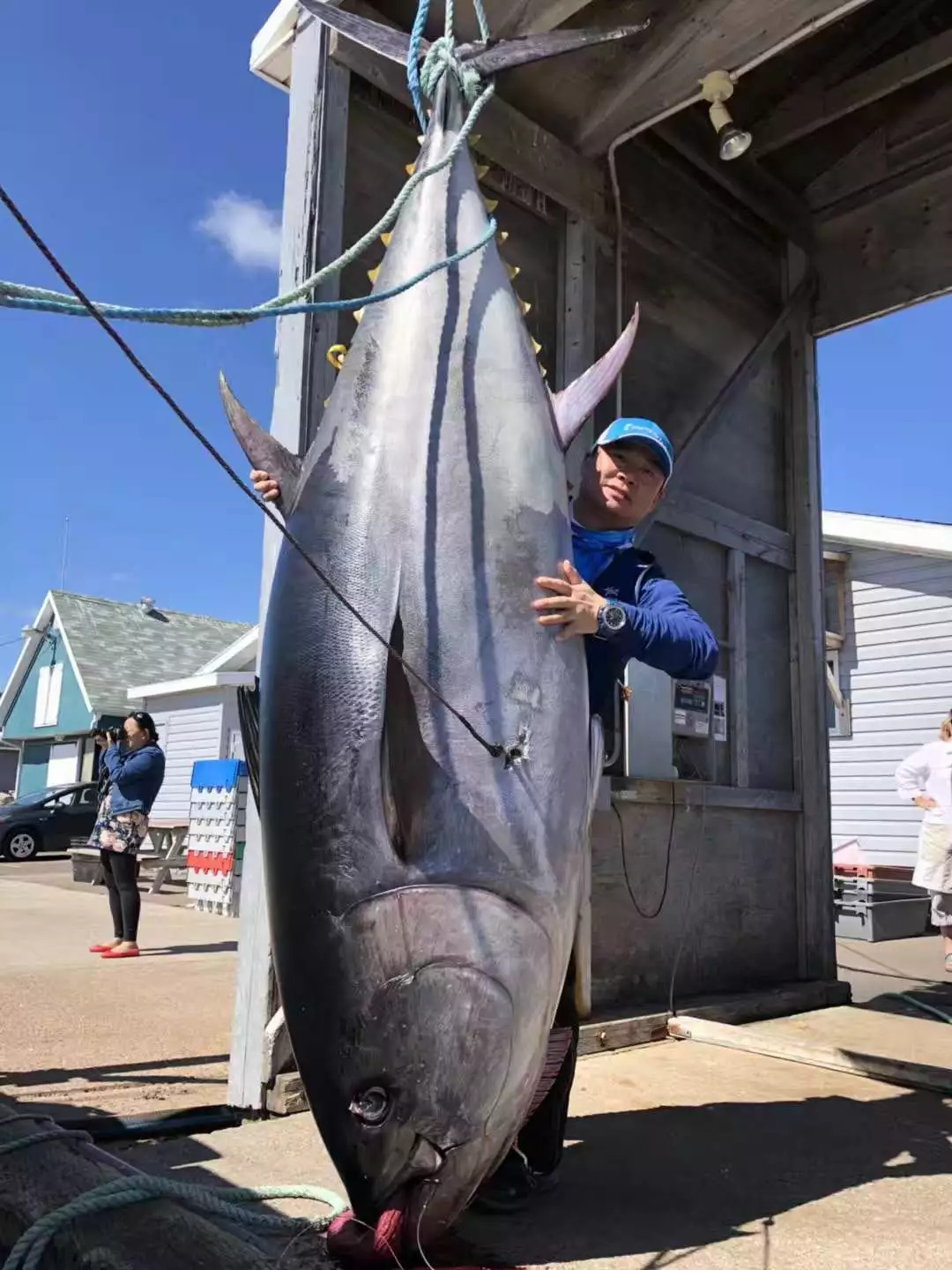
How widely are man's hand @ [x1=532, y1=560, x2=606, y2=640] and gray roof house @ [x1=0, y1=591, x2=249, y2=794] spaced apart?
17.5 metres

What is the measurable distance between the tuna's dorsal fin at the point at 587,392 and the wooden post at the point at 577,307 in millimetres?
1905

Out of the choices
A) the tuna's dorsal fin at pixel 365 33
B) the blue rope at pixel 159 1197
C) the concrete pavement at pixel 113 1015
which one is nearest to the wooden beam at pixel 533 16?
the tuna's dorsal fin at pixel 365 33

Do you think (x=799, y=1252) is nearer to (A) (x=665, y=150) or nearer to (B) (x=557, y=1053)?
(B) (x=557, y=1053)

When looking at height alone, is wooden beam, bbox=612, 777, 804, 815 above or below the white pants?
above

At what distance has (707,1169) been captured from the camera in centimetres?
224

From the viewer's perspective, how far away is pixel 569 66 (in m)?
3.80

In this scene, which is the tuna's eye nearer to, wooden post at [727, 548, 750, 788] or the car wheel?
wooden post at [727, 548, 750, 788]

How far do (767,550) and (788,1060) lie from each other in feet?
8.02

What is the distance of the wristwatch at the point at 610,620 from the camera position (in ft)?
5.55

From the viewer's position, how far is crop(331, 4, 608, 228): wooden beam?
3.24 meters

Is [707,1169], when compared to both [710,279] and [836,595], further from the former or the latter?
[836,595]

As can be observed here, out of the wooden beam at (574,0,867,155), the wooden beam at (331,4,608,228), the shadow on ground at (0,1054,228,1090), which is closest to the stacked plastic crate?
the shadow on ground at (0,1054,228,1090)

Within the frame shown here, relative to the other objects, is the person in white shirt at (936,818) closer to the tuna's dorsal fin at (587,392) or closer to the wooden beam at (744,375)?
the wooden beam at (744,375)

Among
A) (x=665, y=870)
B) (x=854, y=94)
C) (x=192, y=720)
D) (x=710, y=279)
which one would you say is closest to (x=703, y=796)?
(x=665, y=870)
